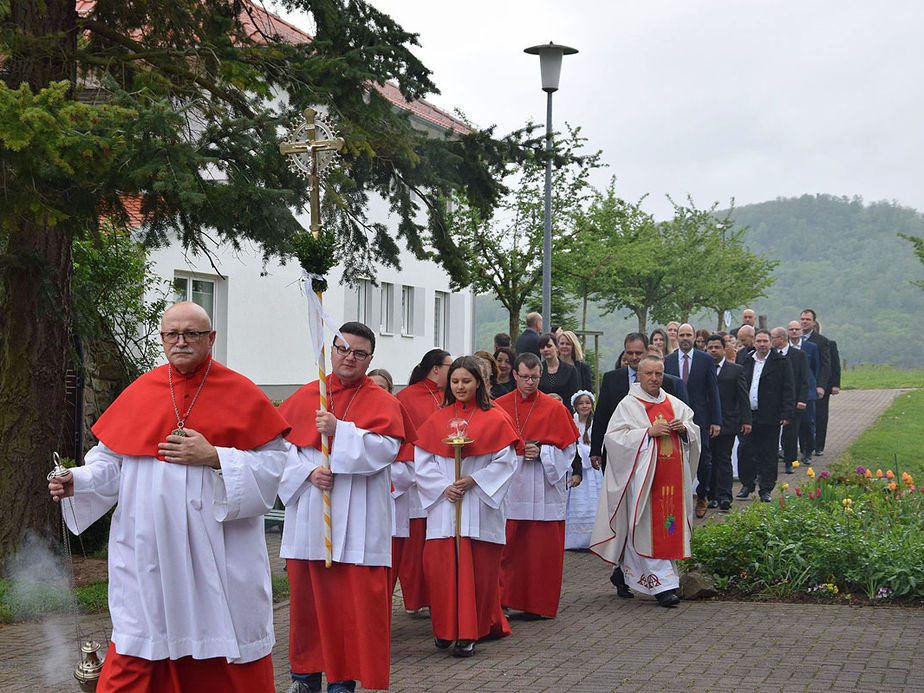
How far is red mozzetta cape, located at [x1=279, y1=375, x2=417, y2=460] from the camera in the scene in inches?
278

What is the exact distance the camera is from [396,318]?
31.2m

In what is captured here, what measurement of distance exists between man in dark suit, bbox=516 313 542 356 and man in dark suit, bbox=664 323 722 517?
1744 mm

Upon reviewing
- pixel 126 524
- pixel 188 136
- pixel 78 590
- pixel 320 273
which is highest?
pixel 188 136

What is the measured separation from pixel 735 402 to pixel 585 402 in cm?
297

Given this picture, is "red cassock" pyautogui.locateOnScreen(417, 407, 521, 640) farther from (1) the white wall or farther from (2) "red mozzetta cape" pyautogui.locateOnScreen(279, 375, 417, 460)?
(1) the white wall

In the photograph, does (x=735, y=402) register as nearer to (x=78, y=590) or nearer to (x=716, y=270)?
(x=78, y=590)

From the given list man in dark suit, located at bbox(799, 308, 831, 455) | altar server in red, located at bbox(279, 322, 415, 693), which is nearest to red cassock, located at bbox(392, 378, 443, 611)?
altar server in red, located at bbox(279, 322, 415, 693)

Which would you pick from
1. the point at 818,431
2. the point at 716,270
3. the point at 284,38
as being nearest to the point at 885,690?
the point at 284,38

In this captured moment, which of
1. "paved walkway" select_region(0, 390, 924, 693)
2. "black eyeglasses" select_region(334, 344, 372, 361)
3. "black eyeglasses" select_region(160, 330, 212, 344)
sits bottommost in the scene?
"paved walkway" select_region(0, 390, 924, 693)

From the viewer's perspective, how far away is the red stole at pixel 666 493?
9.77 meters

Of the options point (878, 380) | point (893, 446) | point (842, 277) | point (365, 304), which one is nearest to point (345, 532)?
point (893, 446)

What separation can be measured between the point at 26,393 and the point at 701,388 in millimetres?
7356

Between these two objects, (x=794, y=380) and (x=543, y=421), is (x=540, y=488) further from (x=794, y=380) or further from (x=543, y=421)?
(x=794, y=380)

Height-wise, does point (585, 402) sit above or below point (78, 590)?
above
